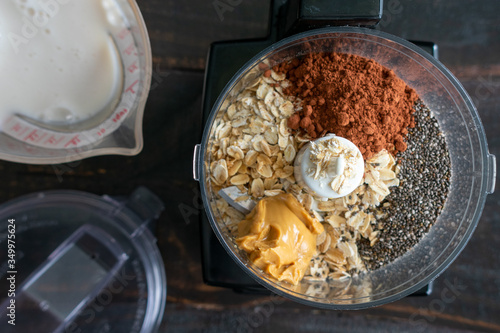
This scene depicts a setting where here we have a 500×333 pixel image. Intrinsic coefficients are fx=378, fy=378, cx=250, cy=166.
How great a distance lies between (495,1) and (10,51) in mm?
1013

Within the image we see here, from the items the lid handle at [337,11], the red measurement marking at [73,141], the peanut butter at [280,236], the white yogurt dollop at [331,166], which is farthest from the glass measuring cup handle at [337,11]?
the red measurement marking at [73,141]

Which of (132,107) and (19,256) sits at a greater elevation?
(132,107)

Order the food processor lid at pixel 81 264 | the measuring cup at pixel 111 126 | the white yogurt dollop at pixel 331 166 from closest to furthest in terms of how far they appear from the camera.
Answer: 1. the white yogurt dollop at pixel 331 166
2. the measuring cup at pixel 111 126
3. the food processor lid at pixel 81 264

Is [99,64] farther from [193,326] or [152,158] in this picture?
[193,326]

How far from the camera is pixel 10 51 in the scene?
69cm

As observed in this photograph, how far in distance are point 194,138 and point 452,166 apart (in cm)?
52

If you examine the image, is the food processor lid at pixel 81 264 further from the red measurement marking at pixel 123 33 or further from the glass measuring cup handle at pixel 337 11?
the glass measuring cup handle at pixel 337 11

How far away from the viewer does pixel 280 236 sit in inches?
23.5

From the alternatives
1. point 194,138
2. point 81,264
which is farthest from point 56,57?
point 81,264

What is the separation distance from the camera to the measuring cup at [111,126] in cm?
69

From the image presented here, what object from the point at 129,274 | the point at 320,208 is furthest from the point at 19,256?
the point at 320,208

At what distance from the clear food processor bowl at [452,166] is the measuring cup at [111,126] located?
0.57 feet

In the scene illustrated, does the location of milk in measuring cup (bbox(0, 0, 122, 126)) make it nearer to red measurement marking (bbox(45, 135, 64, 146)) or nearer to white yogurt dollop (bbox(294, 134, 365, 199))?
red measurement marking (bbox(45, 135, 64, 146))

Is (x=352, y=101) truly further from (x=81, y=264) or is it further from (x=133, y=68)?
(x=81, y=264)
